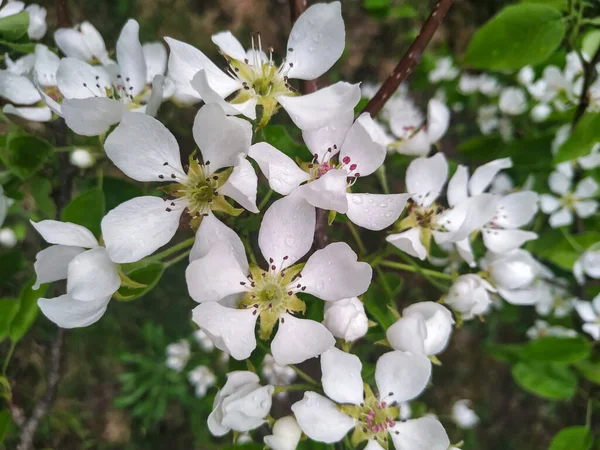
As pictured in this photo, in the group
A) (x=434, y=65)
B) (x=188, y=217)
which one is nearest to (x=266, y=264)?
(x=188, y=217)

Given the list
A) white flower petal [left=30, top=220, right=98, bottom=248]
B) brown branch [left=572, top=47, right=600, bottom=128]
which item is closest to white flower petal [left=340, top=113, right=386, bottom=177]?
white flower petal [left=30, top=220, right=98, bottom=248]

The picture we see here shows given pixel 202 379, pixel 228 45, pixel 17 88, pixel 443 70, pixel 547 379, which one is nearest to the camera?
pixel 228 45

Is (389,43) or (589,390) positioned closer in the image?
(589,390)

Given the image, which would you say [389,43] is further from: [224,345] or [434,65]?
[224,345]

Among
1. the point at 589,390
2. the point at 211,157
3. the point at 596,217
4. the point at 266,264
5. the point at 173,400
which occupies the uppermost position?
the point at 211,157

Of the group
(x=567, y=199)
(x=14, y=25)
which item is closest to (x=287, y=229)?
(x=14, y=25)

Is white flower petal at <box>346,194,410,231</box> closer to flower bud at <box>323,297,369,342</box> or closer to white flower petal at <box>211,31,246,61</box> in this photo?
flower bud at <box>323,297,369,342</box>

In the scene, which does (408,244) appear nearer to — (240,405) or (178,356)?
(240,405)
